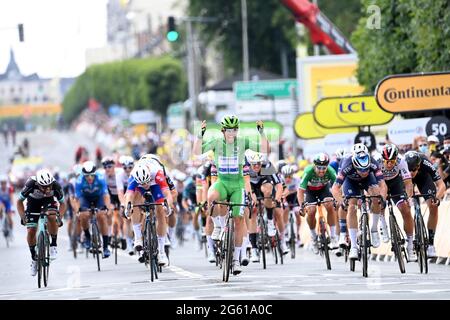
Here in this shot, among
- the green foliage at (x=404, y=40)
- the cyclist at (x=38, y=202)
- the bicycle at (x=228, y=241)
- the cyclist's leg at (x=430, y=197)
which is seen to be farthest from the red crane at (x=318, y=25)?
the bicycle at (x=228, y=241)

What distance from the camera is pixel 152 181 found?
22141 millimetres

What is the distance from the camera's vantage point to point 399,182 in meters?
21.3

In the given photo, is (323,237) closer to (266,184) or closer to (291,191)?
(266,184)

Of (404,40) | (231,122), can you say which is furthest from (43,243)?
(404,40)

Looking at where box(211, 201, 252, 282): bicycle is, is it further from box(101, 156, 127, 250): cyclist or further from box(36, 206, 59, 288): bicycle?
box(101, 156, 127, 250): cyclist

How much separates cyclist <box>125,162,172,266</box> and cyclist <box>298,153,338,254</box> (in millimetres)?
2376

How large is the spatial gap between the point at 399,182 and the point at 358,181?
748 mm

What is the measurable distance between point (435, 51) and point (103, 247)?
1496 centimetres

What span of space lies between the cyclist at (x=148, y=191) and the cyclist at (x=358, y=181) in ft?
7.97

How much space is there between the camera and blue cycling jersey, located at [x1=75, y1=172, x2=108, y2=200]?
84.9ft

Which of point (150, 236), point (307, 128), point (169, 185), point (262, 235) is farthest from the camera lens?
point (307, 128)
